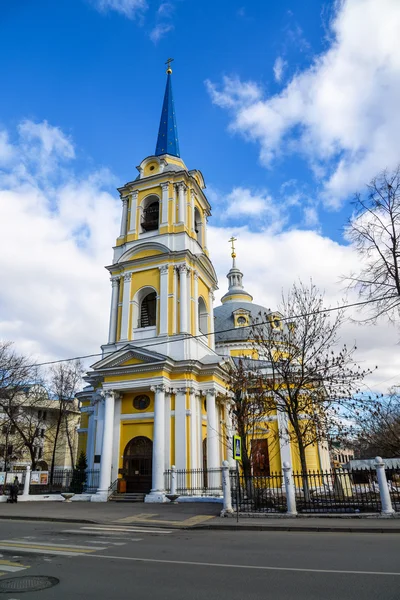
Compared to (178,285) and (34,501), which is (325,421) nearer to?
(178,285)

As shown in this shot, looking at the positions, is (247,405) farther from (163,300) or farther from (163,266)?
(163,266)

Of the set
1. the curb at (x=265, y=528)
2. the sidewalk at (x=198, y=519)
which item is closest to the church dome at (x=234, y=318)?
the sidewalk at (x=198, y=519)

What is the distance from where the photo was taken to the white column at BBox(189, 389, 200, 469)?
22438 millimetres

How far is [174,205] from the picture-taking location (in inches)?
1137

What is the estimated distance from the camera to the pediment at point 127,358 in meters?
23.5

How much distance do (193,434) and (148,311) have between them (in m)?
8.54

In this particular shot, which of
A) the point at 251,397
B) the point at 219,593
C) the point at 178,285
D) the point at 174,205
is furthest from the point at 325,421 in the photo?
the point at 174,205

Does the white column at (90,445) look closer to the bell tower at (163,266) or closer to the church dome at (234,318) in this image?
the bell tower at (163,266)

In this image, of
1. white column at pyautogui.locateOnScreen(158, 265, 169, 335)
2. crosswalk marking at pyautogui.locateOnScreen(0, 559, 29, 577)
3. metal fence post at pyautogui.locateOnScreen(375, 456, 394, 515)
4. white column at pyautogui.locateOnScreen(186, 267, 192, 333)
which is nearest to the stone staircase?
white column at pyautogui.locateOnScreen(158, 265, 169, 335)

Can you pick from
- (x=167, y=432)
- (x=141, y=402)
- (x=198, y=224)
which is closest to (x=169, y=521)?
(x=167, y=432)

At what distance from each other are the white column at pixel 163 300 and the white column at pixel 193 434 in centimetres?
406

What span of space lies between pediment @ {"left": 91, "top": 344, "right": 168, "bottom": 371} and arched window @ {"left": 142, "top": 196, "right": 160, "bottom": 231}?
9172 millimetres

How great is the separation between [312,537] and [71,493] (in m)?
15.7

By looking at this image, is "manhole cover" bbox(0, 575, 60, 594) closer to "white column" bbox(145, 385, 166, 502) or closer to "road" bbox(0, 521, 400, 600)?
"road" bbox(0, 521, 400, 600)
